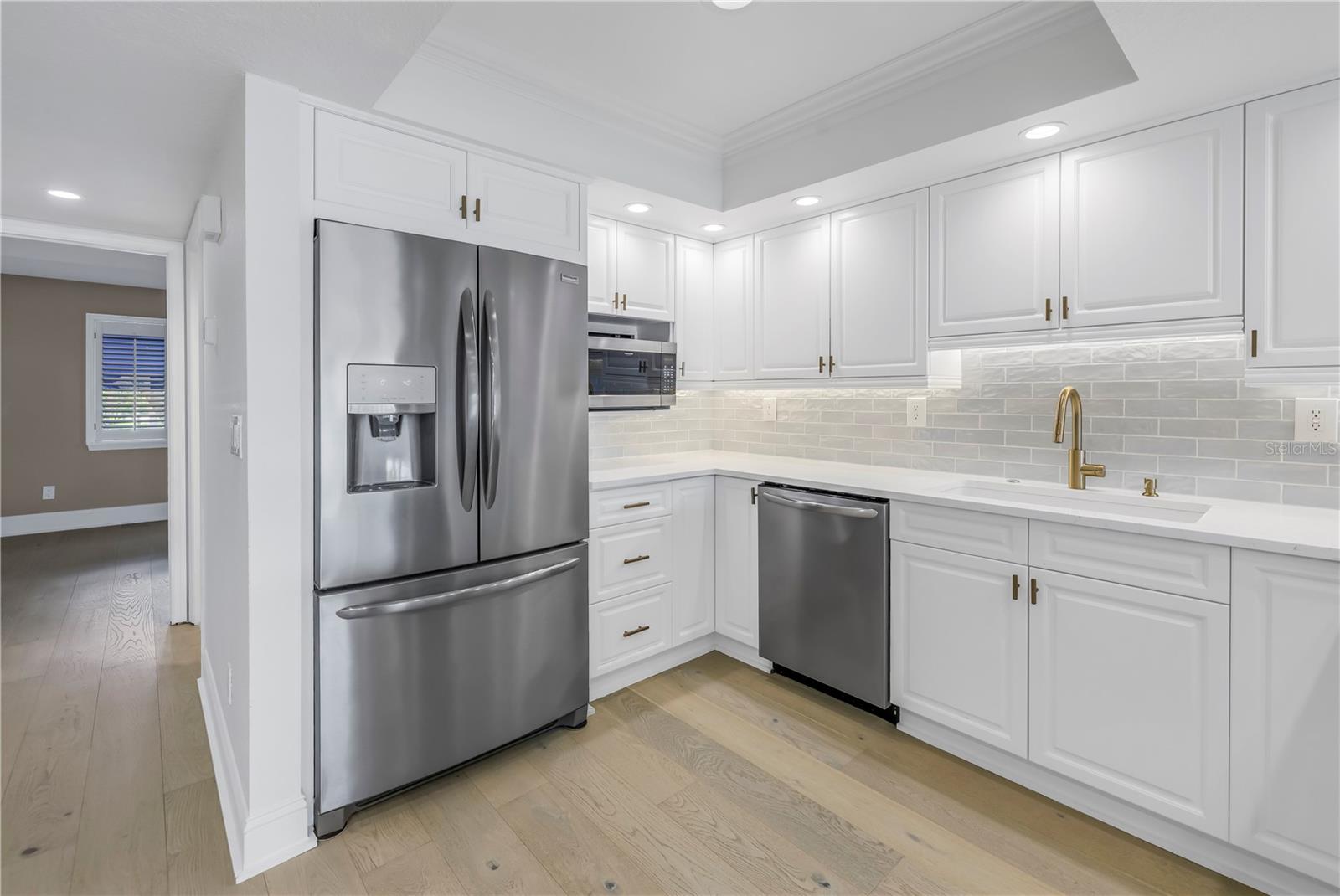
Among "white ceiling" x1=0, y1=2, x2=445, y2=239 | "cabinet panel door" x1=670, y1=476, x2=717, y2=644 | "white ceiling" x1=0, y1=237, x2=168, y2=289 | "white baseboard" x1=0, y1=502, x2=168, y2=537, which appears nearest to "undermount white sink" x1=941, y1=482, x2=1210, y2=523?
"cabinet panel door" x1=670, y1=476, x2=717, y2=644

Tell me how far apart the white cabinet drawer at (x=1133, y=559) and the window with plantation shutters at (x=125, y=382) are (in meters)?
7.28

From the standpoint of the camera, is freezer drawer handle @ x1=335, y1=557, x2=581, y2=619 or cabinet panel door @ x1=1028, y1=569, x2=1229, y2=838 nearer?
cabinet panel door @ x1=1028, y1=569, x2=1229, y2=838

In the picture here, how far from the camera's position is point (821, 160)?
262cm

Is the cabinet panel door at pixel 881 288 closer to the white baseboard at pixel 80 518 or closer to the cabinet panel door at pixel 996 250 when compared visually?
the cabinet panel door at pixel 996 250

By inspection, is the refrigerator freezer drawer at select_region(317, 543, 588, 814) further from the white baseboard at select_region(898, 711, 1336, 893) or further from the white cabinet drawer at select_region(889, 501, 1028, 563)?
the white baseboard at select_region(898, 711, 1336, 893)

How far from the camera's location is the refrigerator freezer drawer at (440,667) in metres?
1.87

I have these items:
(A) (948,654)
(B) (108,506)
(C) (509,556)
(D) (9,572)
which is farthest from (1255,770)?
(B) (108,506)

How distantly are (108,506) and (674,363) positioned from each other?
6083 millimetres

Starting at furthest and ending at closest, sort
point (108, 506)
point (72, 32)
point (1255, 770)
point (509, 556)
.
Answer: point (108, 506)
point (509, 556)
point (1255, 770)
point (72, 32)

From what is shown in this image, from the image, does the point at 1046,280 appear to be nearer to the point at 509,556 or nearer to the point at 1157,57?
the point at 1157,57

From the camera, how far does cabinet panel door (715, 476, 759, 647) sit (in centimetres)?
294

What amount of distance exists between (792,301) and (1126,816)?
2.34 meters

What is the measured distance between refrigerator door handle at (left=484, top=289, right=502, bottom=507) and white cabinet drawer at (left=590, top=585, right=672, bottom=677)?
819mm

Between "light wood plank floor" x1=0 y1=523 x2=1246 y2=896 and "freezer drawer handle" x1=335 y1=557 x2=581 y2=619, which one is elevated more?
"freezer drawer handle" x1=335 y1=557 x2=581 y2=619
